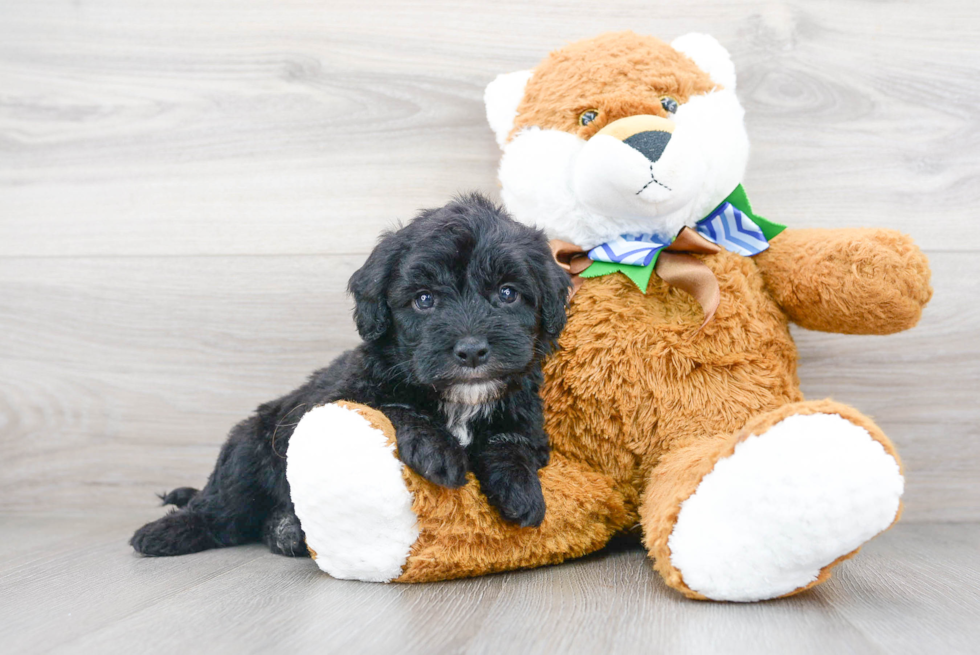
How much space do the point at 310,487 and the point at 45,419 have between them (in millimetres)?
1422

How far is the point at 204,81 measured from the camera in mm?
2252

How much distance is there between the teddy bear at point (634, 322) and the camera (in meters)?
1.32

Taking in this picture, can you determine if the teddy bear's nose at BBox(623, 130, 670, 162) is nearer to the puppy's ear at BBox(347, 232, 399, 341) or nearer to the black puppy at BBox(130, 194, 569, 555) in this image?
the black puppy at BBox(130, 194, 569, 555)

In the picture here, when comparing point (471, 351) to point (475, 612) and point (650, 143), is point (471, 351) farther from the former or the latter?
point (650, 143)

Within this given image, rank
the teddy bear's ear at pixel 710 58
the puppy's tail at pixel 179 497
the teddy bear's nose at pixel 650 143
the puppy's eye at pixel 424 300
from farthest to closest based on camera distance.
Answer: the puppy's tail at pixel 179 497 → the teddy bear's ear at pixel 710 58 → the teddy bear's nose at pixel 650 143 → the puppy's eye at pixel 424 300

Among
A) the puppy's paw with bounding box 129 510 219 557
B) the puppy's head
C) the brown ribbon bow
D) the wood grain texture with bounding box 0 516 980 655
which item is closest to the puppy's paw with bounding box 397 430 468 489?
the puppy's head

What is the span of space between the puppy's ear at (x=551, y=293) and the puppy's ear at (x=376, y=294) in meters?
0.30

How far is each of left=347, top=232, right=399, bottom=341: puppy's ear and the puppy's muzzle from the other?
1.77ft

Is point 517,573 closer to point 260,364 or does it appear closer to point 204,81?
point 260,364

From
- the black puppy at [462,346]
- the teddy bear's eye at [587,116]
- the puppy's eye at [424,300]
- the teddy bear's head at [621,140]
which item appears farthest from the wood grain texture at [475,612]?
the teddy bear's eye at [587,116]

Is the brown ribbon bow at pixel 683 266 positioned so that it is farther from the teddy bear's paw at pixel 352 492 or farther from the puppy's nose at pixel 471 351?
the teddy bear's paw at pixel 352 492

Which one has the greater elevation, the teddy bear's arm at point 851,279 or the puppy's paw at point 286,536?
the teddy bear's arm at point 851,279

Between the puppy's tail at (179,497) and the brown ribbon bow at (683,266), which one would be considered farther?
the puppy's tail at (179,497)

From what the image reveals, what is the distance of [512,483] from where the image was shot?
1.38 m
